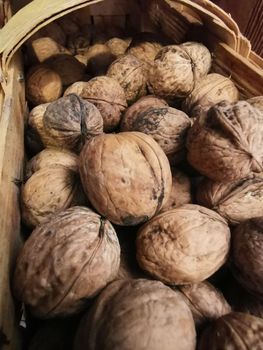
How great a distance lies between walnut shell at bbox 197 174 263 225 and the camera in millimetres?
1025

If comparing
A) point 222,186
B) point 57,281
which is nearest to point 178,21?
point 222,186

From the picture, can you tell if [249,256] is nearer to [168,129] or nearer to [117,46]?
[168,129]

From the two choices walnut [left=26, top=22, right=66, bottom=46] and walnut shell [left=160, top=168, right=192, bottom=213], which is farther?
walnut [left=26, top=22, right=66, bottom=46]

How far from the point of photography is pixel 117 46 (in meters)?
2.01

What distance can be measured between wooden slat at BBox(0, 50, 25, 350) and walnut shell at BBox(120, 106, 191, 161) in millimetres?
456

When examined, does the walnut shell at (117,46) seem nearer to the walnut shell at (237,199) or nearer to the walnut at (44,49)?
the walnut at (44,49)

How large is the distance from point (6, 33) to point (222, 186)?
0.94m

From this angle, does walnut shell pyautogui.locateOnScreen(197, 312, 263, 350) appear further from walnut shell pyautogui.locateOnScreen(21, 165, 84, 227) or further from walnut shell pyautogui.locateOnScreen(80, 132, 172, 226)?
walnut shell pyautogui.locateOnScreen(21, 165, 84, 227)

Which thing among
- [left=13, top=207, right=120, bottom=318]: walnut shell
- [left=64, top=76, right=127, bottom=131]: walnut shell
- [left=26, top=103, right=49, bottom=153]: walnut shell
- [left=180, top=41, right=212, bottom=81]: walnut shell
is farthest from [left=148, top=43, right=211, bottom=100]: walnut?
[left=13, top=207, right=120, bottom=318]: walnut shell

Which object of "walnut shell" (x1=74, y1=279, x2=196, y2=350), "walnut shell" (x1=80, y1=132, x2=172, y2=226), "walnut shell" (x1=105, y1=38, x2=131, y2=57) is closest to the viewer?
"walnut shell" (x1=74, y1=279, x2=196, y2=350)

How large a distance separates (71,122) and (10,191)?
0.33 metres

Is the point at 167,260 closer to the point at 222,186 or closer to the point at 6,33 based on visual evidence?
the point at 222,186

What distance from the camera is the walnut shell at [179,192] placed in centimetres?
109

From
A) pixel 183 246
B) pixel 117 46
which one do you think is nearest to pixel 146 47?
pixel 117 46
